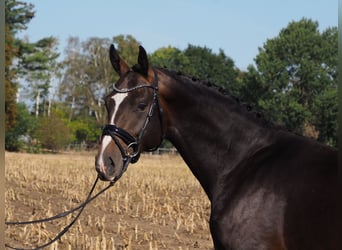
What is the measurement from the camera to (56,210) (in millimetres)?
14625

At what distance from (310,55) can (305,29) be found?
4.12 m

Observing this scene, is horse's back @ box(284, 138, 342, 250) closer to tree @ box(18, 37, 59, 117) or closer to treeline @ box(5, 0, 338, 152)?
treeline @ box(5, 0, 338, 152)

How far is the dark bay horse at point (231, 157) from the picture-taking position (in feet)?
13.2

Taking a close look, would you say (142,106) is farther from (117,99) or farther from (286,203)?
(286,203)

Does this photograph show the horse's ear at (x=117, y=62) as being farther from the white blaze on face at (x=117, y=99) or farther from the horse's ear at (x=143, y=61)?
the white blaze on face at (x=117, y=99)

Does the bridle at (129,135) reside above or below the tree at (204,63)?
below

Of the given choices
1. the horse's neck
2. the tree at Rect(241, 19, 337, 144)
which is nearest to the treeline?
the tree at Rect(241, 19, 337, 144)

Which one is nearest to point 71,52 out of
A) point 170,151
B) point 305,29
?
point 170,151

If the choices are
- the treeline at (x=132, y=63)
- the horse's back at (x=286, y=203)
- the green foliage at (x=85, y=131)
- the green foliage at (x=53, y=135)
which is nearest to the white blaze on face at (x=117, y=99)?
the horse's back at (x=286, y=203)

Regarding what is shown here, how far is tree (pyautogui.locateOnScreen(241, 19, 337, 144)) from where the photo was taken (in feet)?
194

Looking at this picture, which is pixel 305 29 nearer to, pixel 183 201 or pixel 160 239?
pixel 183 201

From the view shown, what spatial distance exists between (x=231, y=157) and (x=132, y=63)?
6323 centimetres

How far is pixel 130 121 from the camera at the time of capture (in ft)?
15.4

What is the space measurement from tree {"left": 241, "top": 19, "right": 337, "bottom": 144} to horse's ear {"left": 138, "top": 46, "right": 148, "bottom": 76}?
52.9 m
